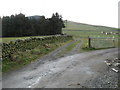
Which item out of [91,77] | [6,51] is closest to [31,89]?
[91,77]

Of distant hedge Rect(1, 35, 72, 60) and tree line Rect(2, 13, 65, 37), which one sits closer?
distant hedge Rect(1, 35, 72, 60)

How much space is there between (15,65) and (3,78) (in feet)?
8.79

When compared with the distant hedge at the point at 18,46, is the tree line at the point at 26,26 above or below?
above

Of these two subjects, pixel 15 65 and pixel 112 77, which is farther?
pixel 15 65

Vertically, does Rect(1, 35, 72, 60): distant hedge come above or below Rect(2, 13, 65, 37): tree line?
below

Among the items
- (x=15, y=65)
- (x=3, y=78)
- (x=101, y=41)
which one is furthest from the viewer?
(x=101, y=41)

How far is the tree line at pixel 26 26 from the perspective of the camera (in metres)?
39.6

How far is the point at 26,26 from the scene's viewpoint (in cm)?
4138

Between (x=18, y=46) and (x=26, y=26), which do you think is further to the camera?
(x=26, y=26)

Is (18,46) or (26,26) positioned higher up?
(26,26)

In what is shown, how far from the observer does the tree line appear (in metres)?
39.6

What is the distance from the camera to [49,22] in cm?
4659

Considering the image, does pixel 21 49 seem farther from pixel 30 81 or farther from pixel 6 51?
pixel 30 81

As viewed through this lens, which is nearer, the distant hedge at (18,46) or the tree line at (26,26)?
the distant hedge at (18,46)
